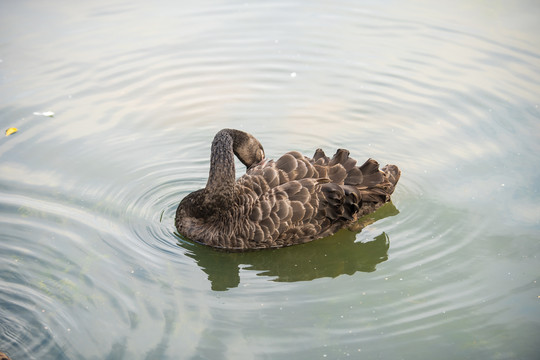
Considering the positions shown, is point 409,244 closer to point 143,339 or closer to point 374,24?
point 143,339

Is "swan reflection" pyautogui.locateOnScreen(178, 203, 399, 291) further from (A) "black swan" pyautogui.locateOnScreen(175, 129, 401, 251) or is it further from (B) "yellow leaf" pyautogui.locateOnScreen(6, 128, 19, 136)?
(B) "yellow leaf" pyautogui.locateOnScreen(6, 128, 19, 136)

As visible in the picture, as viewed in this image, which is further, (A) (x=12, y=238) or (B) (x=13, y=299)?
(A) (x=12, y=238)

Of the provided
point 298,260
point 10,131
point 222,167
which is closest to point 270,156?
point 222,167

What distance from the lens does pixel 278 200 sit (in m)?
7.13

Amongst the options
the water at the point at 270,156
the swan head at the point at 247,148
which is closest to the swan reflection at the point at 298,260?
the water at the point at 270,156

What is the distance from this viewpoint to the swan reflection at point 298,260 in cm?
686

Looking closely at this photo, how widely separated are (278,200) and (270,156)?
69.5 inches

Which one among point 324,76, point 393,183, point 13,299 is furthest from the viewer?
point 324,76

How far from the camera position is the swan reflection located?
6.86 m

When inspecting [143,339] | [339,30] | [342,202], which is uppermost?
[339,30]

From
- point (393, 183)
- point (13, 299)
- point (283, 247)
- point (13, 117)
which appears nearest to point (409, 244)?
point (393, 183)

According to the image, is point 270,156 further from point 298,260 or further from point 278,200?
point 298,260

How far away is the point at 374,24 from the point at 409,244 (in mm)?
6052

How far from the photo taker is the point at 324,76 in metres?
10.6
